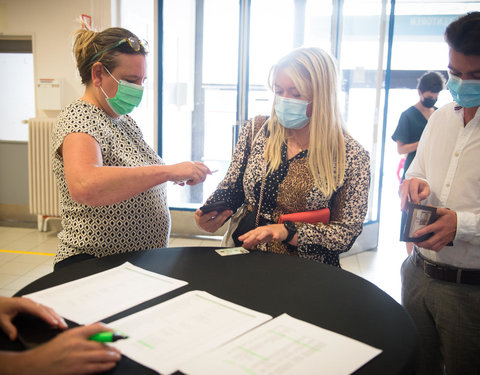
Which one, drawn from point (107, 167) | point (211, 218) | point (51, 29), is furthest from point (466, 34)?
point (51, 29)

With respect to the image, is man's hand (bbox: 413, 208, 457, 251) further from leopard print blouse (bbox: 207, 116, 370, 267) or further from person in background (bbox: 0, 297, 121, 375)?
person in background (bbox: 0, 297, 121, 375)

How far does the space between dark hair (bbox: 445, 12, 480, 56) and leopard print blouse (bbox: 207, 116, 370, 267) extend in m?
0.51

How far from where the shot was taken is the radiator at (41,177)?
14.7ft

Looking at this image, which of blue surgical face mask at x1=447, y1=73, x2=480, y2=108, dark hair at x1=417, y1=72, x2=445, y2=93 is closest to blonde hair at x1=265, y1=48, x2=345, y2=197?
blue surgical face mask at x1=447, y1=73, x2=480, y2=108

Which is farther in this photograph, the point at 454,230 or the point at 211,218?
the point at 211,218

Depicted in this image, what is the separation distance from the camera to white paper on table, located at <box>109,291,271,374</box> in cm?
85

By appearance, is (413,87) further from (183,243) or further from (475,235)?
(475,235)

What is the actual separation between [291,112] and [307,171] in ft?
0.83

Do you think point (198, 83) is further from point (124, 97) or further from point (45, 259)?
point (124, 97)

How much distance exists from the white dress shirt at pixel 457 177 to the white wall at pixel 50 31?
3808mm

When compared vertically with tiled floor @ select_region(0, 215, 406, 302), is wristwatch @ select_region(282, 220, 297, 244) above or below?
above

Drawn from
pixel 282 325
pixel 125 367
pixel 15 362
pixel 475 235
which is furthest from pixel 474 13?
pixel 15 362

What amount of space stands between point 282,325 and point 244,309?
12 centimetres

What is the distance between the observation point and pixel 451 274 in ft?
4.68
